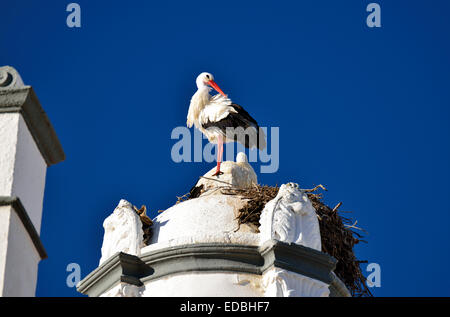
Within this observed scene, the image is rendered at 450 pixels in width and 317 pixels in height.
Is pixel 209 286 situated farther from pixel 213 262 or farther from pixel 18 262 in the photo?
pixel 18 262

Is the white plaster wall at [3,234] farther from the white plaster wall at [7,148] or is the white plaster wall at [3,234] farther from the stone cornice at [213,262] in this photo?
the stone cornice at [213,262]

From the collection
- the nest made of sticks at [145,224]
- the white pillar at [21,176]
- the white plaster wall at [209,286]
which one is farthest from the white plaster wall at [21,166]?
the nest made of sticks at [145,224]

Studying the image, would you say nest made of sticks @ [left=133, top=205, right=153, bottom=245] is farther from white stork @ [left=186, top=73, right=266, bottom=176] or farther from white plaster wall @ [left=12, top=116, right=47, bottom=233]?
white plaster wall @ [left=12, top=116, right=47, bottom=233]

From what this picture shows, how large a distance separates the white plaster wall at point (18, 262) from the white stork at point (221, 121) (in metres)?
9.05

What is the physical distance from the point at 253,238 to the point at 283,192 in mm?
731

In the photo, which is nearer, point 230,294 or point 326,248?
point 230,294
